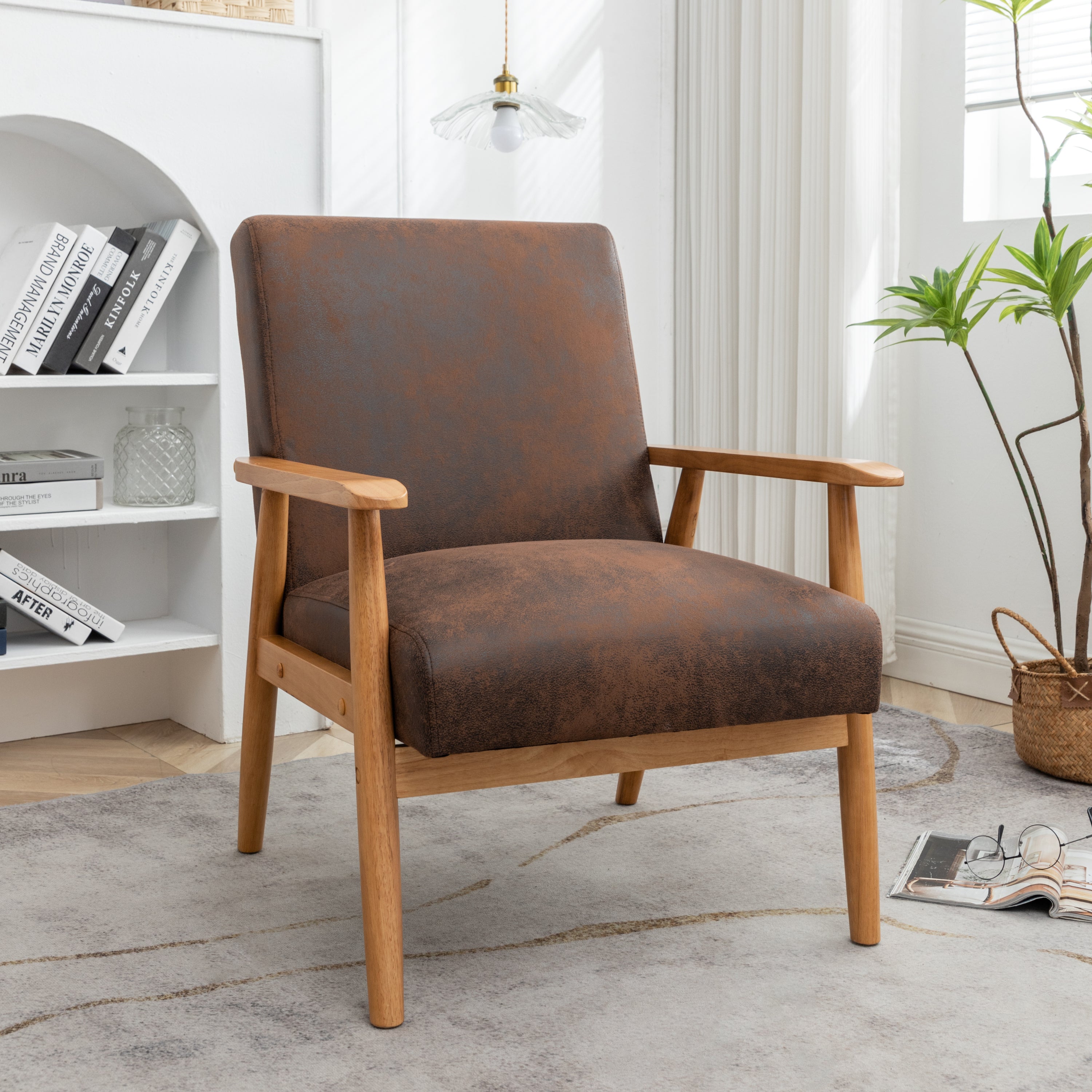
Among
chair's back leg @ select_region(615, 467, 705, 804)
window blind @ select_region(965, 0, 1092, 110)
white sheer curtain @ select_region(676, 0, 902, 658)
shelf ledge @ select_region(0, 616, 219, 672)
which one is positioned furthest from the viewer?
white sheer curtain @ select_region(676, 0, 902, 658)

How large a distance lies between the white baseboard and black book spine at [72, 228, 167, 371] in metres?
1.80

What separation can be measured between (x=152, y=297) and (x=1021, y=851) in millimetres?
1747

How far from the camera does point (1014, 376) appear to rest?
2715mm

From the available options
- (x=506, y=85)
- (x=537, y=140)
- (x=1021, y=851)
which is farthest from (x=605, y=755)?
(x=537, y=140)

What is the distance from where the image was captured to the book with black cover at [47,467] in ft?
7.27

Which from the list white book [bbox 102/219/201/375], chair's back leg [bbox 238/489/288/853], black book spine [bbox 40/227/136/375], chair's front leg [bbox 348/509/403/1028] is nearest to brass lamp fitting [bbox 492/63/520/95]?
white book [bbox 102/219/201/375]

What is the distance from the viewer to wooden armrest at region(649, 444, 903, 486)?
60.4 inches

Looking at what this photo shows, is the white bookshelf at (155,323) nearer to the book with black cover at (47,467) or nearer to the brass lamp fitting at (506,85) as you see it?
the book with black cover at (47,467)

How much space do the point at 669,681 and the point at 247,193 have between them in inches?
58.2

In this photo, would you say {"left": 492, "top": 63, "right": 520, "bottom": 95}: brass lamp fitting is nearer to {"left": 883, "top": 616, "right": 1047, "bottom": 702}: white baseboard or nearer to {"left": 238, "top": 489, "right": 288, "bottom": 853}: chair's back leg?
{"left": 238, "top": 489, "right": 288, "bottom": 853}: chair's back leg

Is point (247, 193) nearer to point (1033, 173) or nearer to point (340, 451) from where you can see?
point (340, 451)

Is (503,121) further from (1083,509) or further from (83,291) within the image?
(1083,509)

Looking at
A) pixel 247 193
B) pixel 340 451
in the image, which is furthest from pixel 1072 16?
pixel 340 451

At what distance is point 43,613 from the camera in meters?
2.31
